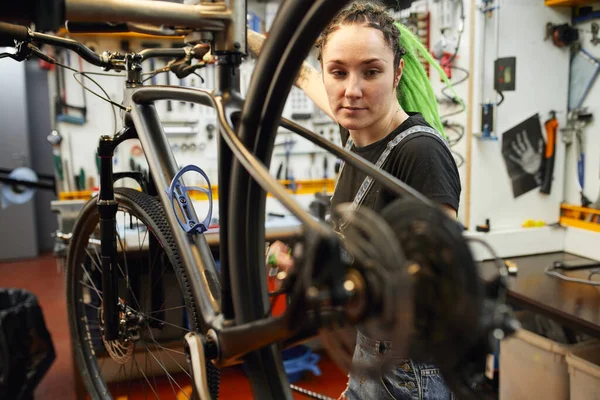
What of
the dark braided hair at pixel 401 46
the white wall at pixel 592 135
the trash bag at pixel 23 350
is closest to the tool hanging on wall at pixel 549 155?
the white wall at pixel 592 135

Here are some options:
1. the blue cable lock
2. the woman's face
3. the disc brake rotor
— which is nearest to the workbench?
the woman's face

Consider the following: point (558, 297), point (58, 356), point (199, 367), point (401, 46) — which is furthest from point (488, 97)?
point (58, 356)

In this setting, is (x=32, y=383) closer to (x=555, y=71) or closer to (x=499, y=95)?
(x=499, y=95)

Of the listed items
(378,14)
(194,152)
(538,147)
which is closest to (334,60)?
(378,14)

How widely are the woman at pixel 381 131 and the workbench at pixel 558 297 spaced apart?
1.56 feet

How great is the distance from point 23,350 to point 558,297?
2059 mm

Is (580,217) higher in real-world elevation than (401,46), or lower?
lower

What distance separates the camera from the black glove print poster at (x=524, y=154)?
94.9 inches

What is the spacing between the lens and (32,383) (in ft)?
6.83

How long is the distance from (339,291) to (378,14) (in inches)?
27.7

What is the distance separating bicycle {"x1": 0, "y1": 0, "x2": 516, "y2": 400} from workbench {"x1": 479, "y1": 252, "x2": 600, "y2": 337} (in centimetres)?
82

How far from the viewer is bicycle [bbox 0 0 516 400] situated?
409 millimetres

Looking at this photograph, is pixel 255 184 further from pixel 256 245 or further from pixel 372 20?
pixel 372 20

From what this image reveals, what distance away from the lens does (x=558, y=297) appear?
65.9 inches
